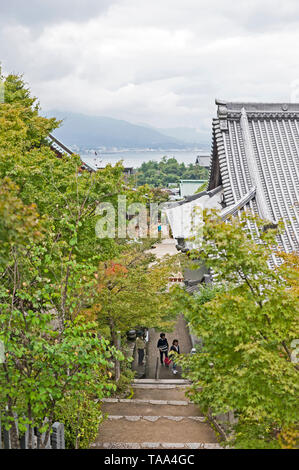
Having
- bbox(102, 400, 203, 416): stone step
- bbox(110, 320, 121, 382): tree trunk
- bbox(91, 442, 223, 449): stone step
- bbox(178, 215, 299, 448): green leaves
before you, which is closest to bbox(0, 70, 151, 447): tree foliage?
bbox(91, 442, 223, 449): stone step

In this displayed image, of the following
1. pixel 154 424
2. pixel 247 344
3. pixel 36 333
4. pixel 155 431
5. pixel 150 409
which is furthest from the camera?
pixel 150 409

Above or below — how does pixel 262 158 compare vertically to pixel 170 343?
above

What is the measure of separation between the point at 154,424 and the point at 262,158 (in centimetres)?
993

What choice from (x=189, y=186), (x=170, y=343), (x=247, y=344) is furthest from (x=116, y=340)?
(x=189, y=186)

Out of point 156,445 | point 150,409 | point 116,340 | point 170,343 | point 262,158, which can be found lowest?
point 156,445

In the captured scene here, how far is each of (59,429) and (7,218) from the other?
5.73 metres

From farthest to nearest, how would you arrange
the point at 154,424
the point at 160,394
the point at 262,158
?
the point at 262,158, the point at 160,394, the point at 154,424

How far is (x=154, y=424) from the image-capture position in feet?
45.6

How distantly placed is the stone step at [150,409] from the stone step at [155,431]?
597 mm

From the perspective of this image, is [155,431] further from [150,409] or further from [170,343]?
[170,343]

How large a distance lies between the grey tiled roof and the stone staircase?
5.87 m

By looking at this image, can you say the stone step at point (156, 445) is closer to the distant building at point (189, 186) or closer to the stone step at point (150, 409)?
the stone step at point (150, 409)

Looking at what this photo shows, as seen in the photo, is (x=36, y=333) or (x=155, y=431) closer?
(x=36, y=333)

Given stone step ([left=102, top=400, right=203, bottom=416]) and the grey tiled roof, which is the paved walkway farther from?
the grey tiled roof
